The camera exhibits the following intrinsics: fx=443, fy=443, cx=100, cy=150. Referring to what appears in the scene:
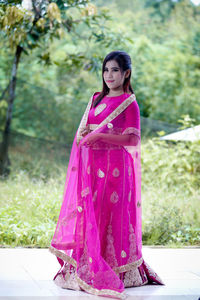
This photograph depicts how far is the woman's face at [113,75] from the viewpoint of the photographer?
9.86ft

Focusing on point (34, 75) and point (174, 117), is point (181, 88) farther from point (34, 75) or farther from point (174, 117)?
point (34, 75)

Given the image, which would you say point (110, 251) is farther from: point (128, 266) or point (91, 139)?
point (91, 139)

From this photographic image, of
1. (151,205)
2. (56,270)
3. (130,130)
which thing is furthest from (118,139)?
(151,205)

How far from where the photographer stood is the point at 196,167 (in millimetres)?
7613

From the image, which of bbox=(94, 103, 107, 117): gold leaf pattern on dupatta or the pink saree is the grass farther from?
bbox=(94, 103, 107, 117): gold leaf pattern on dupatta

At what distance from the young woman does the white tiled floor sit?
0.52 feet

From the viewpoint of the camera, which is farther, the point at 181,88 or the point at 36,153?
the point at 181,88

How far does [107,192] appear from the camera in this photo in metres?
2.99

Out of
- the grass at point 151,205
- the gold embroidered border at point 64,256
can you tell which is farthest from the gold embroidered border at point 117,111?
the grass at point 151,205

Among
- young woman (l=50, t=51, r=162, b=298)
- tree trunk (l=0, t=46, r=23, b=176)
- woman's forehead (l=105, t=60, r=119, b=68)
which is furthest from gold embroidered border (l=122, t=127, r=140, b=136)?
tree trunk (l=0, t=46, r=23, b=176)

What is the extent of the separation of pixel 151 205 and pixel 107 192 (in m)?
2.83

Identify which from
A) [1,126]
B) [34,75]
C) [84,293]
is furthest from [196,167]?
[34,75]

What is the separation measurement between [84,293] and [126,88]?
1.40 metres

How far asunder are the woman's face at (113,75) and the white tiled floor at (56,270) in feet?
4.57
